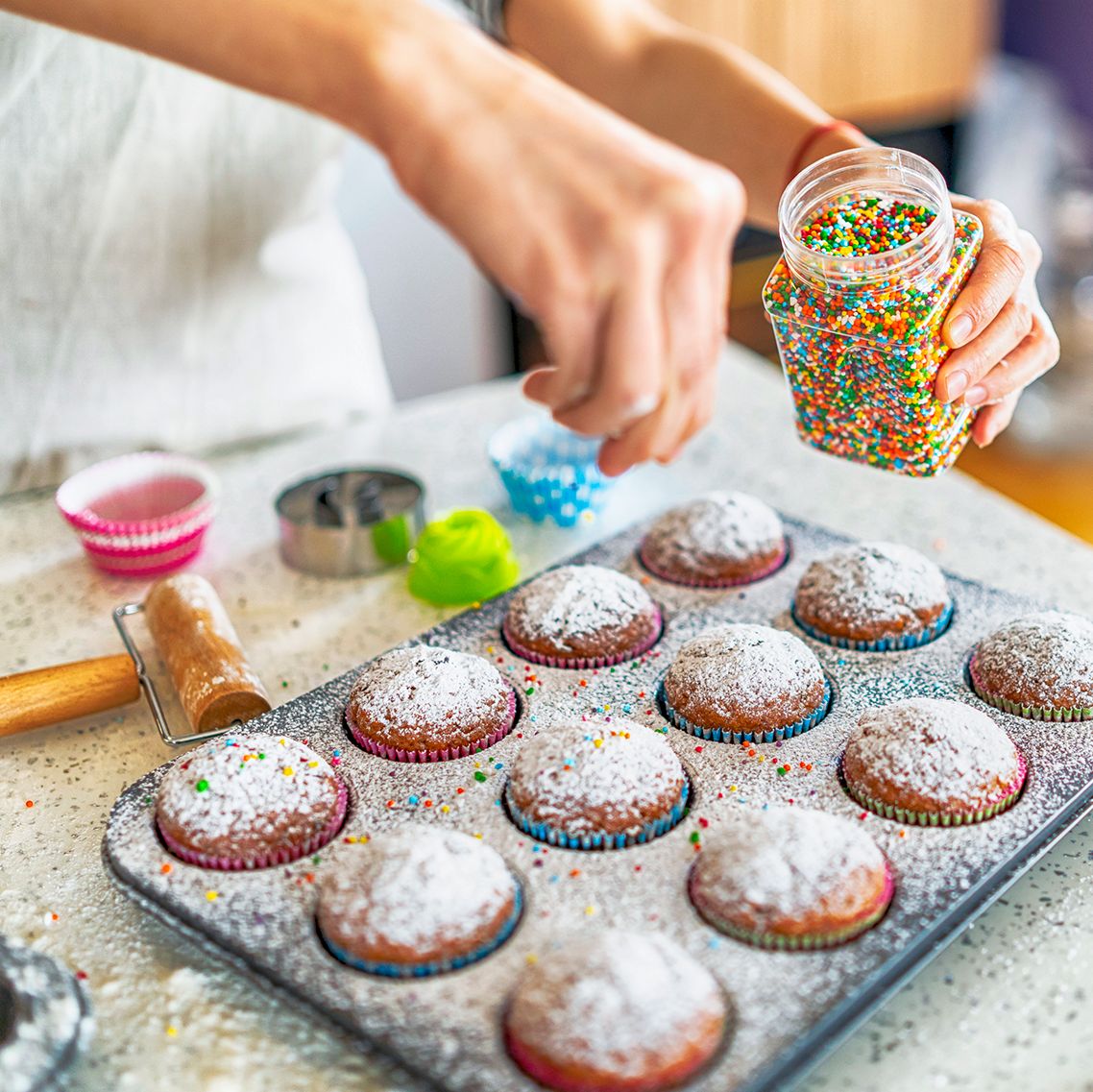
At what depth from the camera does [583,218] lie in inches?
30.2

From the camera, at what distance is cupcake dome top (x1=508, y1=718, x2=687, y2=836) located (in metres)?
0.99

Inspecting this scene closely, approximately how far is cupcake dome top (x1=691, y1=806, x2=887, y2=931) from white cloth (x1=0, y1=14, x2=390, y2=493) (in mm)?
1131

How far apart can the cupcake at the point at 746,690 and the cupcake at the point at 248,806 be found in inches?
13.0

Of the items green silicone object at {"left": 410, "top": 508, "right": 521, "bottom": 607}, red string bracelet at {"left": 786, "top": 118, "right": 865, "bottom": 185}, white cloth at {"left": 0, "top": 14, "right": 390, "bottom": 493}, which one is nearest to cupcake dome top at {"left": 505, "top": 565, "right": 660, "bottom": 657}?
green silicone object at {"left": 410, "top": 508, "right": 521, "bottom": 607}

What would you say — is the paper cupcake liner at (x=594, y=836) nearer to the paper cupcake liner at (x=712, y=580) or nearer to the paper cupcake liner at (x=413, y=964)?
the paper cupcake liner at (x=413, y=964)

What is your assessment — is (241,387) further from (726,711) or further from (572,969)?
(572,969)

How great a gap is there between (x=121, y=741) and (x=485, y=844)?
446mm

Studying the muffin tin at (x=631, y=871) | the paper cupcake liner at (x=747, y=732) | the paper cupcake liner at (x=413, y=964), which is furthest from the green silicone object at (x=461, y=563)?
the paper cupcake liner at (x=413, y=964)

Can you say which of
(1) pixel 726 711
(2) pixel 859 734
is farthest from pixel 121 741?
(2) pixel 859 734

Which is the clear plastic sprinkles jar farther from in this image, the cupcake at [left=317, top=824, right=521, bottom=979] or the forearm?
the cupcake at [left=317, top=824, right=521, bottom=979]

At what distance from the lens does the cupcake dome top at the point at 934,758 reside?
991mm

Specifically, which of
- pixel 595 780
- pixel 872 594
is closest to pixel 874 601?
pixel 872 594

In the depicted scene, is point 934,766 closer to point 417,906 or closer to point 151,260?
point 417,906

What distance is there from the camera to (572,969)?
0.82 m
